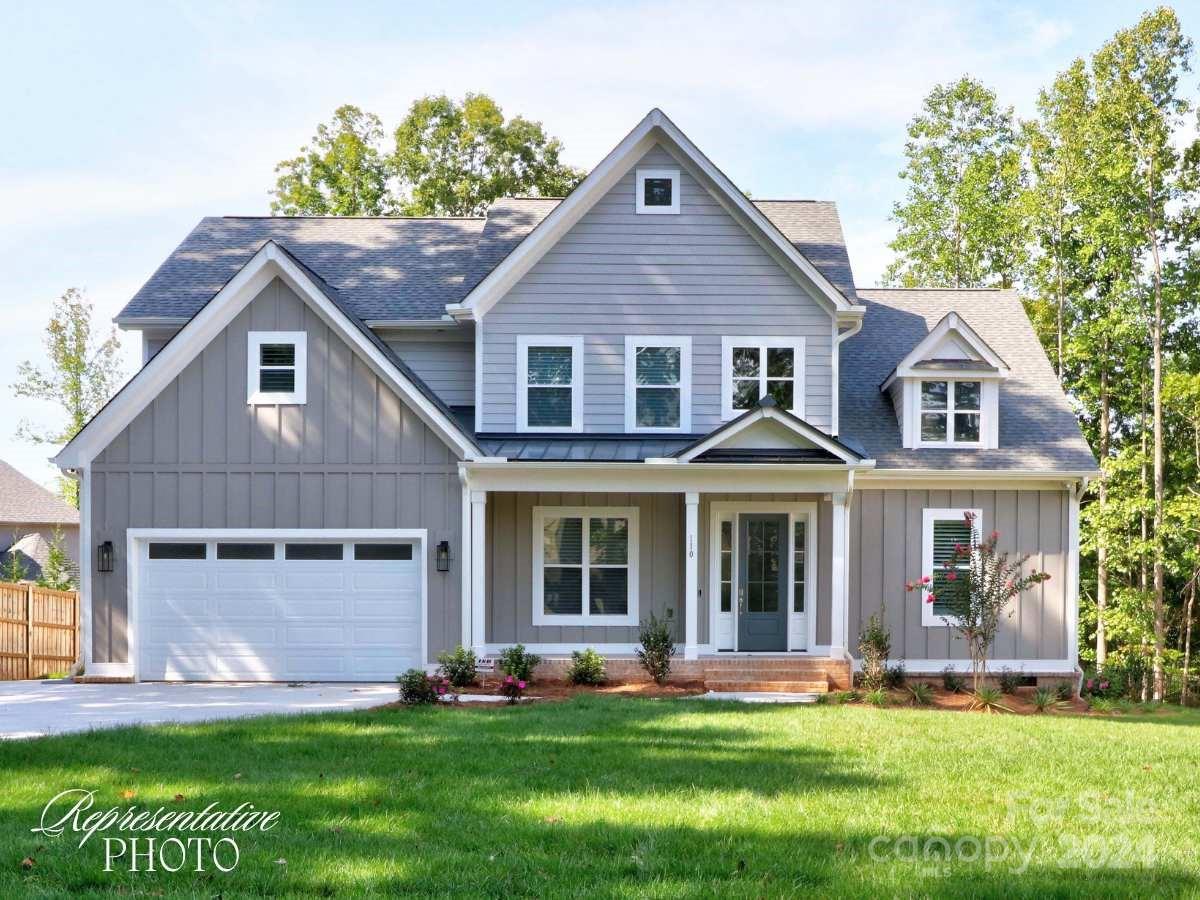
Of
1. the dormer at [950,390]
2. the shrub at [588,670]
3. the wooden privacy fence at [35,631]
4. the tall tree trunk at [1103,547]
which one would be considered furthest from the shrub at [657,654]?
the tall tree trunk at [1103,547]

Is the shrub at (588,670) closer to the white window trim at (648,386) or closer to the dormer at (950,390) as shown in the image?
the white window trim at (648,386)

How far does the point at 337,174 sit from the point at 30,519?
45.4ft

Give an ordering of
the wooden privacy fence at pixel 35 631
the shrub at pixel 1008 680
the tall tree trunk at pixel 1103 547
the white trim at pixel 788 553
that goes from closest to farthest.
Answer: the shrub at pixel 1008 680 < the white trim at pixel 788 553 < the wooden privacy fence at pixel 35 631 < the tall tree trunk at pixel 1103 547

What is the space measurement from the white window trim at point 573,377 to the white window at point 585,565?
1244mm

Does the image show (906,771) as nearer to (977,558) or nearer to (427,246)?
(977,558)

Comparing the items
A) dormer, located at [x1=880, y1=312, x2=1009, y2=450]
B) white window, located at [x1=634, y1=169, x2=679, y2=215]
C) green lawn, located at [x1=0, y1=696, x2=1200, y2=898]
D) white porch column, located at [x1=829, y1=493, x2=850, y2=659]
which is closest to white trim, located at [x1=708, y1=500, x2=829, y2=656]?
white porch column, located at [x1=829, y1=493, x2=850, y2=659]

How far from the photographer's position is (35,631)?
19922mm

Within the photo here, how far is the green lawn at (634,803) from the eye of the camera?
5.82 m

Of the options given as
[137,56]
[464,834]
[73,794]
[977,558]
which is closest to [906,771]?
[464,834]

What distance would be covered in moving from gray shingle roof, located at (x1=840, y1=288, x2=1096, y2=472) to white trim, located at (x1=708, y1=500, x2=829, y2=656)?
1484mm

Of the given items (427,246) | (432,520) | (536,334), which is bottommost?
(432,520)

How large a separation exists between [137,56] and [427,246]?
546cm

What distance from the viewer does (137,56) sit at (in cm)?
1794

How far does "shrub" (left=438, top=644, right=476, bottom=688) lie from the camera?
48.8 feet
